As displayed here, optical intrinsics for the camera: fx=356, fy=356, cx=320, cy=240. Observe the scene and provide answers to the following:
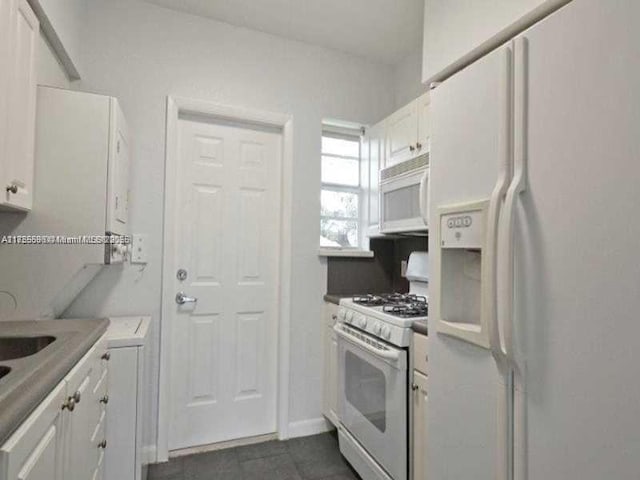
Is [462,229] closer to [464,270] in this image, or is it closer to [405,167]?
[464,270]

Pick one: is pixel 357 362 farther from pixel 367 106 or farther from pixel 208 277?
pixel 367 106

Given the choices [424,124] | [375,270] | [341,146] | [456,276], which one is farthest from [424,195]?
[341,146]

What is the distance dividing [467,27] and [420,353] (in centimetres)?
131

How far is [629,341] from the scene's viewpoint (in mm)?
765

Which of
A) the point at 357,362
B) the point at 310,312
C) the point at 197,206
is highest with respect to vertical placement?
the point at 197,206

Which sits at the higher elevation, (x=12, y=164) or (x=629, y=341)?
(x=12, y=164)

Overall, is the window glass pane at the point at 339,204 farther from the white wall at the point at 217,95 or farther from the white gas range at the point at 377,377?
the white gas range at the point at 377,377

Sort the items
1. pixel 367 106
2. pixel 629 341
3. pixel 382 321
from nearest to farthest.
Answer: pixel 629 341 → pixel 382 321 → pixel 367 106

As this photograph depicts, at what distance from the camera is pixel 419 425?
157 centimetres

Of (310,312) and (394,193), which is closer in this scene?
(394,193)

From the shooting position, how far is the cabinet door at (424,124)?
2.07 metres

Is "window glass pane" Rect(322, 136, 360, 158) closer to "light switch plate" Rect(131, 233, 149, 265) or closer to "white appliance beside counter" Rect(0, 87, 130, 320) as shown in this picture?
"light switch plate" Rect(131, 233, 149, 265)

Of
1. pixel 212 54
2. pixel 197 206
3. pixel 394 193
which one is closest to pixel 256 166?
pixel 197 206

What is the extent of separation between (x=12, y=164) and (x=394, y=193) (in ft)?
6.42
